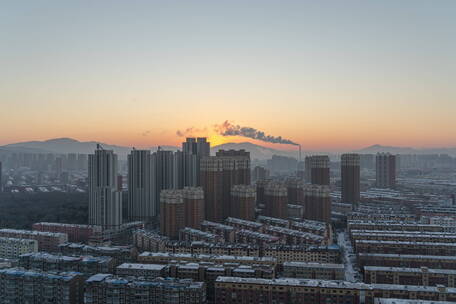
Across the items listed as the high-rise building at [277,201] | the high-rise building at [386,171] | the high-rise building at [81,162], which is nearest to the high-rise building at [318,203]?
the high-rise building at [277,201]

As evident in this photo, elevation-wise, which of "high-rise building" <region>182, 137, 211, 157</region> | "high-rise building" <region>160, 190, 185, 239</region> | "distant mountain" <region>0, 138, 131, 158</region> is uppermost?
"distant mountain" <region>0, 138, 131, 158</region>

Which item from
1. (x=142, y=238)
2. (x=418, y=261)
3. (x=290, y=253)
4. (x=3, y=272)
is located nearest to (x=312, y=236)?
A: (x=290, y=253)

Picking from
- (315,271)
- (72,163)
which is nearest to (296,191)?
(315,271)

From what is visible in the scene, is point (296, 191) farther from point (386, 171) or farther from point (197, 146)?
point (386, 171)

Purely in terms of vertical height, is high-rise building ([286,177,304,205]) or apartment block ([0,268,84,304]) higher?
high-rise building ([286,177,304,205])

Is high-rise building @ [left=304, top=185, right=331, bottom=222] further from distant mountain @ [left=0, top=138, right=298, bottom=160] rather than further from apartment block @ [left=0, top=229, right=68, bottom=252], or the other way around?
distant mountain @ [left=0, top=138, right=298, bottom=160]

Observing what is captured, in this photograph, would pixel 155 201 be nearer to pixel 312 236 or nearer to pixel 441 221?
pixel 312 236

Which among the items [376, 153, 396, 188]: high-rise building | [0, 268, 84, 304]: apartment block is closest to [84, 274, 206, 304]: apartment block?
[0, 268, 84, 304]: apartment block
